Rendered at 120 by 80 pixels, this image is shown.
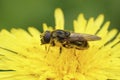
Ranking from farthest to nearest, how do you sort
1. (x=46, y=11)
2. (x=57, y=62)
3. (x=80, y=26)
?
(x=46, y=11)
(x=80, y=26)
(x=57, y=62)

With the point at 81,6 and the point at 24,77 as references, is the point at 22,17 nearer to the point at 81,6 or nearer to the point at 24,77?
the point at 81,6

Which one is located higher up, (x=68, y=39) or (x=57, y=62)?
(x=68, y=39)

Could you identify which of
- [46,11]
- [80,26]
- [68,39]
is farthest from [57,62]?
[46,11]

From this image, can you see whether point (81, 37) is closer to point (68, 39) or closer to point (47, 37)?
point (68, 39)

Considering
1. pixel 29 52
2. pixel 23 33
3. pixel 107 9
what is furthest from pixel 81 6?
pixel 29 52

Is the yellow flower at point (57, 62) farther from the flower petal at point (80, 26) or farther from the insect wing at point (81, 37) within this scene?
the flower petal at point (80, 26)

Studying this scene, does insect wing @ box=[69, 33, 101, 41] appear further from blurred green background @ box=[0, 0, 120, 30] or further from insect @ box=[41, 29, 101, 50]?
blurred green background @ box=[0, 0, 120, 30]

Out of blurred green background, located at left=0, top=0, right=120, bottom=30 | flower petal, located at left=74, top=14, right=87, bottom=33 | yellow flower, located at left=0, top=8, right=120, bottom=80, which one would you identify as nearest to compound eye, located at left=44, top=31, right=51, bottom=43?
yellow flower, located at left=0, top=8, right=120, bottom=80
